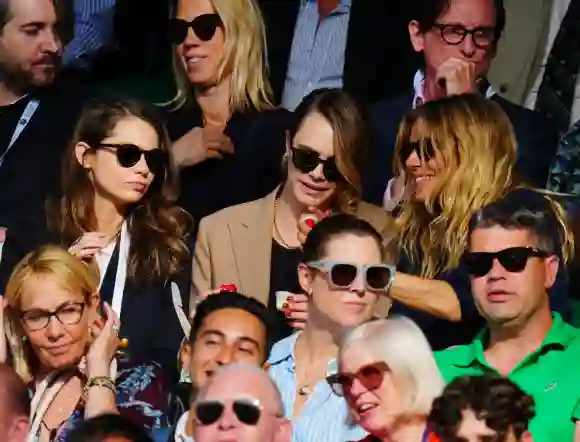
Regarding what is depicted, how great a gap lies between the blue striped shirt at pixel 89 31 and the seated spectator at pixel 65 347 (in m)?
1.55

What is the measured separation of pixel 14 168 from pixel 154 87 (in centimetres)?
90

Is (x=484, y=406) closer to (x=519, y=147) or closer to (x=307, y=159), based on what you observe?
(x=307, y=159)

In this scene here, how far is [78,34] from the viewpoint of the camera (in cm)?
744

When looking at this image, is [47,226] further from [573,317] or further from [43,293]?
[573,317]

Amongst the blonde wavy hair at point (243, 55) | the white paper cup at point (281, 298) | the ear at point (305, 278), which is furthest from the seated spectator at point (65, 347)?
the blonde wavy hair at point (243, 55)

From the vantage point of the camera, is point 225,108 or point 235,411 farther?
point 225,108

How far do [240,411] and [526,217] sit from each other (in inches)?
50.6

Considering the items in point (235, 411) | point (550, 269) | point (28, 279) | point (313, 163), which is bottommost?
point (235, 411)

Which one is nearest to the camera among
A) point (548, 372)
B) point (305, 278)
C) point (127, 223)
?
point (548, 372)

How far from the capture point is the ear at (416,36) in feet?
22.2

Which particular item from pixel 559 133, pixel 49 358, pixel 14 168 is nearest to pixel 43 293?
pixel 49 358

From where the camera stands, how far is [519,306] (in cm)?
559

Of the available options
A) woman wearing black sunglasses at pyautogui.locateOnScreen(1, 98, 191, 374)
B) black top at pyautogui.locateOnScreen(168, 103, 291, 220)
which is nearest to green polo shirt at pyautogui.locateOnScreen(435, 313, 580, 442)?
woman wearing black sunglasses at pyautogui.locateOnScreen(1, 98, 191, 374)

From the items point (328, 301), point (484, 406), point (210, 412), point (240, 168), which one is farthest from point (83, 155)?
point (484, 406)
